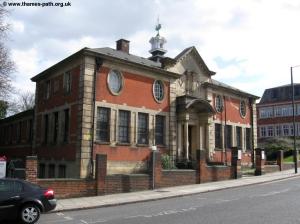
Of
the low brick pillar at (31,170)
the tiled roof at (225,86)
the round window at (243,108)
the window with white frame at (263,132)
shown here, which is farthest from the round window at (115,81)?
the window with white frame at (263,132)

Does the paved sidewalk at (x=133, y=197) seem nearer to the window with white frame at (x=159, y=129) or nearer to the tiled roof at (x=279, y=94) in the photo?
the window with white frame at (x=159, y=129)

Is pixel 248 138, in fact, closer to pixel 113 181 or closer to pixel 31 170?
pixel 113 181

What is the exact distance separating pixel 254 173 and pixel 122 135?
11.5 meters

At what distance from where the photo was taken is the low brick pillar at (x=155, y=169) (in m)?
21.9

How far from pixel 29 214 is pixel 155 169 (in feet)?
35.5

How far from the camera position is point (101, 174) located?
19562 mm

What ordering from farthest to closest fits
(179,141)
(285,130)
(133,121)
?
(285,130) → (179,141) → (133,121)

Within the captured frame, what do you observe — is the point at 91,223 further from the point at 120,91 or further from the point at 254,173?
the point at 254,173

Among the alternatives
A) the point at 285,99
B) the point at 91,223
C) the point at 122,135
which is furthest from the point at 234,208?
the point at 285,99

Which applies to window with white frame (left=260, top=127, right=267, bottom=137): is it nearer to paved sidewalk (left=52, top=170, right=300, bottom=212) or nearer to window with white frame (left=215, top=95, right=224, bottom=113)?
window with white frame (left=215, top=95, right=224, bottom=113)

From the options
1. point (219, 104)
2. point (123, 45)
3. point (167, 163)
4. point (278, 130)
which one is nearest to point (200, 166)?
point (167, 163)

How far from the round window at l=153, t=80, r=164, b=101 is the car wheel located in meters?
18.3

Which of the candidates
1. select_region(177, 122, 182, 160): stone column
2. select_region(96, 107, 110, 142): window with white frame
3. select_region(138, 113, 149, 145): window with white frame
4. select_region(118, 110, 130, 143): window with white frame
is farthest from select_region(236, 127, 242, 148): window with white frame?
select_region(96, 107, 110, 142): window with white frame

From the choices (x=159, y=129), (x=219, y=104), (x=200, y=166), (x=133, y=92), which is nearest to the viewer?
(x=200, y=166)
